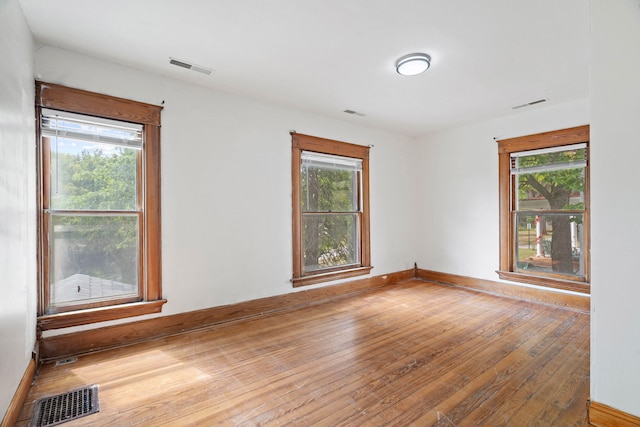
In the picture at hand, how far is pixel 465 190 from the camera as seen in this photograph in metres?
4.97

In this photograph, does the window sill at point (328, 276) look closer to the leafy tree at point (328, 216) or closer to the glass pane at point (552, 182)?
the leafy tree at point (328, 216)

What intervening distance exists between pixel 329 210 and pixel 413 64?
7.60ft

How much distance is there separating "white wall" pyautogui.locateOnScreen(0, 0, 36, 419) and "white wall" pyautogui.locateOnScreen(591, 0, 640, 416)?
3353mm

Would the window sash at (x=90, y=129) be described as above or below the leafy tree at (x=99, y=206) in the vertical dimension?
above

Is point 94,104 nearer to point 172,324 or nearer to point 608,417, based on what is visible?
point 172,324

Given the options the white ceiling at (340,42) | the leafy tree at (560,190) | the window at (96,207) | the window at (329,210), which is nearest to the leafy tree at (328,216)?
the window at (329,210)

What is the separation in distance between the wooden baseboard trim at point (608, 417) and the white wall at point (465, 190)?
3075 millimetres

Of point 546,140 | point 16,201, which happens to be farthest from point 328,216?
point 16,201

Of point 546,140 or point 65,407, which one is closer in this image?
point 65,407

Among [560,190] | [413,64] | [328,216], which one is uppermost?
[413,64]

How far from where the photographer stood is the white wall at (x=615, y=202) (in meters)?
1.64

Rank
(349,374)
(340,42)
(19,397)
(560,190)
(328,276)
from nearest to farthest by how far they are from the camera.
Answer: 1. (19,397)
2. (349,374)
3. (340,42)
4. (560,190)
5. (328,276)

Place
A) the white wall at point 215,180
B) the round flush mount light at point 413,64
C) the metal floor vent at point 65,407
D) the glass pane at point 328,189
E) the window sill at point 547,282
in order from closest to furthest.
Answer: the metal floor vent at point 65,407, the round flush mount light at point 413,64, the white wall at point 215,180, the window sill at point 547,282, the glass pane at point 328,189

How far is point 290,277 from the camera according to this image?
4016 mm
